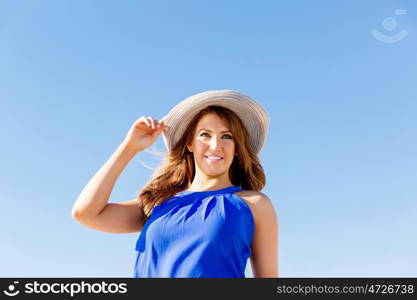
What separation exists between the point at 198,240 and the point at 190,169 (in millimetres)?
1132

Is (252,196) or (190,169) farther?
(190,169)

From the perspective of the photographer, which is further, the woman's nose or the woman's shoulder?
the woman's nose

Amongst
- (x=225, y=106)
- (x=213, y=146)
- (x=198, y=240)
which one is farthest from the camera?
(x=225, y=106)

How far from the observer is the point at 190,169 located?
529 cm

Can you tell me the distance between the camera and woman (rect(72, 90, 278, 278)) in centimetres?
431

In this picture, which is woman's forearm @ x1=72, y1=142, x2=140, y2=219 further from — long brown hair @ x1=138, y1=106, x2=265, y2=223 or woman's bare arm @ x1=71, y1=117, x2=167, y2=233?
long brown hair @ x1=138, y1=106, x2=265, y2=223

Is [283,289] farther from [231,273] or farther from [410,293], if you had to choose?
[410,293]

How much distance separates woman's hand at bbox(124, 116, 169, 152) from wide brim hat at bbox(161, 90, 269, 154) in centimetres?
29

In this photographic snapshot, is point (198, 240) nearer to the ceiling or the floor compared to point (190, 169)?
nearer to the floor

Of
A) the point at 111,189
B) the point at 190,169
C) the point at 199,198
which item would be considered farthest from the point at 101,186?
the point at 190,169

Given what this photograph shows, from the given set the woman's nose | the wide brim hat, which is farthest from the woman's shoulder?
the wide brim hat

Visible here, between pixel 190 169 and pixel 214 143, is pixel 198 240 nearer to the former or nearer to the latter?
pixel 214 143

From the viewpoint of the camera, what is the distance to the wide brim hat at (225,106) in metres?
5.06

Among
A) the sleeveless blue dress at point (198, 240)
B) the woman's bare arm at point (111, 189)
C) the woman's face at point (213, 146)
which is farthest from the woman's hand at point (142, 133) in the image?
the sleeveless blue dress at point (198, 240)
